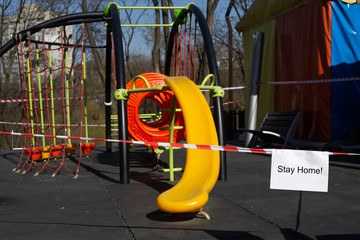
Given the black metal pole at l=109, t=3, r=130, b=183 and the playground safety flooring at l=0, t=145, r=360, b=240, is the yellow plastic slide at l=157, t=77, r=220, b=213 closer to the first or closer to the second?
the playground safety flooring at l=0, t=145, r=360, b=240

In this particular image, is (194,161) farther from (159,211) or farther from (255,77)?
(255,77)

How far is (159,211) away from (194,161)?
0.67 m

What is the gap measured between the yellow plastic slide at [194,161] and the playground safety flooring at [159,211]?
21cm

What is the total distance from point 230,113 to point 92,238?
1211 cm

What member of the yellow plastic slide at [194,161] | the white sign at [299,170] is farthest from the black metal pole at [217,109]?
the white sign at [299,170]

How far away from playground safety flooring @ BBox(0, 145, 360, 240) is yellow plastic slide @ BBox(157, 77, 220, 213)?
21cm

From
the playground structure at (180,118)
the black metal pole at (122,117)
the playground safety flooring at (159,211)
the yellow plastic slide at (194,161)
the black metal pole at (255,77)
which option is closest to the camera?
the playground safety flooring at (159,211)

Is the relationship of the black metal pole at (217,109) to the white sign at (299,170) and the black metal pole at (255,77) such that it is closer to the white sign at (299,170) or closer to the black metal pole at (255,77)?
the white sign at (299,170)

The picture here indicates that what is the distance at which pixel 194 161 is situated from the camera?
5250 mm

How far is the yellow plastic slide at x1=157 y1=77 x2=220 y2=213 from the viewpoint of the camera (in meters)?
4.54

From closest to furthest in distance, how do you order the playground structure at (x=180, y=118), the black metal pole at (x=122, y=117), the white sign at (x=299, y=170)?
the white sign at (x=299, y=170) → the playground structure at (x=180, y=118) → the black metal pole at (x=122, y=117)

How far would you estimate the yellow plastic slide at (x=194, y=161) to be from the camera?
4.54 meters

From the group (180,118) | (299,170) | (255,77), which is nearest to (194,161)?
(299,170)

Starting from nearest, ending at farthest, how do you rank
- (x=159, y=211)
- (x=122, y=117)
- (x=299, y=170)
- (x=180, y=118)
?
(x=299, y=170)
(x=159, y=211)
(x=122, y=117)
(x=180, y=118)
